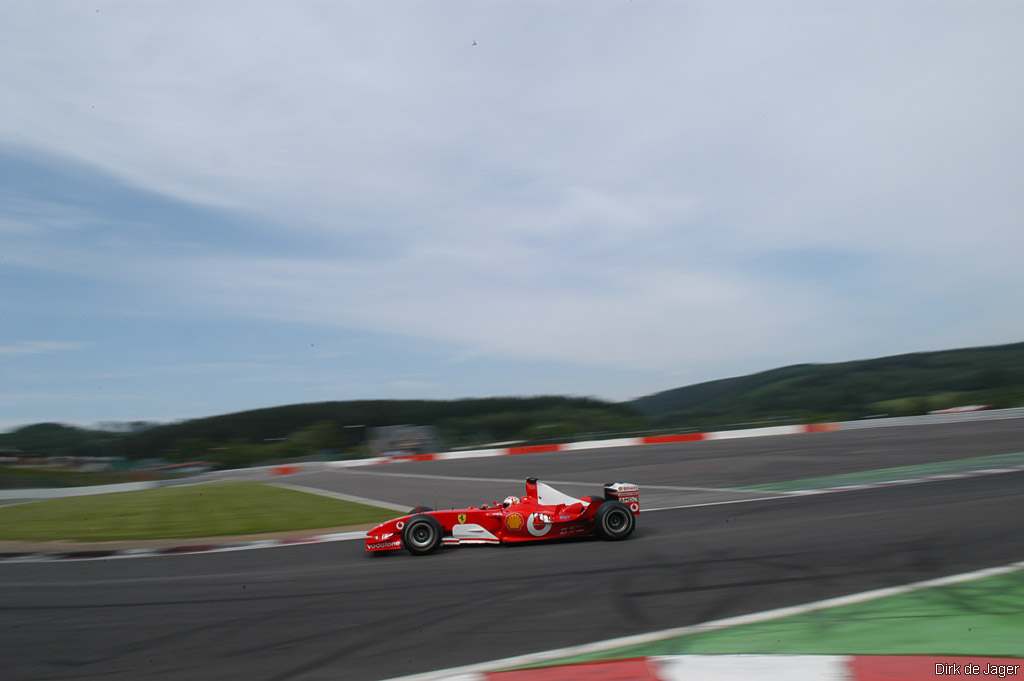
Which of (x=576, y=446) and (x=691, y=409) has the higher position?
(x=691, y=409)

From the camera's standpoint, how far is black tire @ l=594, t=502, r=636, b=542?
8.80m

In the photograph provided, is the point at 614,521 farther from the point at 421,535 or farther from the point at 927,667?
the point at 927,667

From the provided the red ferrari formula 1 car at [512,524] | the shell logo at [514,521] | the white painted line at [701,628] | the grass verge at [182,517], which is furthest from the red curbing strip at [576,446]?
the white painted line at [701,628]

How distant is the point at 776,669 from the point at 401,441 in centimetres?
4341

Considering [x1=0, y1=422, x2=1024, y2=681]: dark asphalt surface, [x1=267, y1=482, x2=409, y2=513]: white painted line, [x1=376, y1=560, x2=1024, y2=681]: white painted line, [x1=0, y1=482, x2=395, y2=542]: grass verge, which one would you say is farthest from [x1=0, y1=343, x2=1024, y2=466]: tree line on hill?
[x1=376, y1=560, x2=1024, y2=681]: white painted line

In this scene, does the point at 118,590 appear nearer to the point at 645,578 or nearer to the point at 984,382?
the point at 645,578

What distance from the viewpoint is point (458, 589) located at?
256 inches

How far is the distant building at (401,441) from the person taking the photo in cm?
4331

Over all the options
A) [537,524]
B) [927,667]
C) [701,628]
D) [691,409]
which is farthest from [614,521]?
[691,409]

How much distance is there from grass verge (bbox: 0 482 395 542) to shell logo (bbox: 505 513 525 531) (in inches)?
192

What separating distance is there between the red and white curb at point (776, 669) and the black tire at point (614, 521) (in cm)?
457

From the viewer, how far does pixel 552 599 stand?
19.3 feet

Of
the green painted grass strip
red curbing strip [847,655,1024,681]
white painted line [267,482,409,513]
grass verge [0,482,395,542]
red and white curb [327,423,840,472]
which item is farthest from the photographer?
red and white curb [327,423,840,472]

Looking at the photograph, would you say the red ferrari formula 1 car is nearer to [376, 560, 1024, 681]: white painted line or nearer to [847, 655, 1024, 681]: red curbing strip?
[376, 560, 1024, 681]: white painted line
